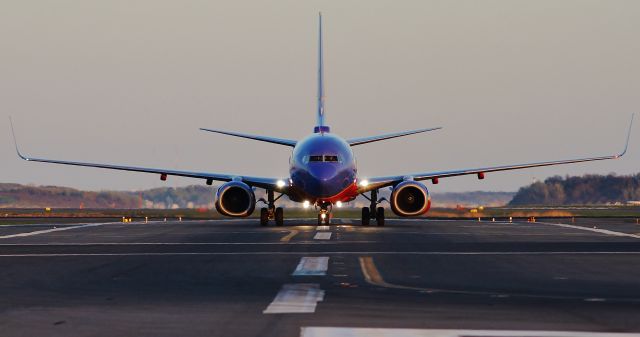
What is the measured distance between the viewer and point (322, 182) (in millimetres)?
50094

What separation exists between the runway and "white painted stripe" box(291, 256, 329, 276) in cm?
4

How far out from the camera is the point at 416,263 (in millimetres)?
24344

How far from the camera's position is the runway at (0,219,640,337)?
40.5ft

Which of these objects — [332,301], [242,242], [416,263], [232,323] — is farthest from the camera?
[242,242]

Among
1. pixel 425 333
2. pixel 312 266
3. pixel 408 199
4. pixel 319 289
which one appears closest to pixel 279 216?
pixel 408 199

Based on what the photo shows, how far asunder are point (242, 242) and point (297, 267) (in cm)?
1245

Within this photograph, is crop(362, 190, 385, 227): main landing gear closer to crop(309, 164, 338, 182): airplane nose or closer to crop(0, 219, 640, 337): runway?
crop(309, 164, 338, 182): airplane nose

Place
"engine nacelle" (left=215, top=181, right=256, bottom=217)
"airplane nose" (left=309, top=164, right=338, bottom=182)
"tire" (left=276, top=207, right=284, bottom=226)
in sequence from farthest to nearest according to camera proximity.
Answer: "tire" (left=276, top=207, right=284, bottom=226)
"engine nacelle" (left=215, top=181, right=256, bottom=217)
"airplane nose" (left=309, top=164, right=338, bottom=182)

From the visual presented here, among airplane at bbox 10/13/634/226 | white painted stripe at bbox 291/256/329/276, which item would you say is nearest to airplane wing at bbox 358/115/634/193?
airplane at bbox 10/13/634/226

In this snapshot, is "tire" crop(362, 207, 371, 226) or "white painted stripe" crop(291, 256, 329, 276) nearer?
"white painted stripe" crop(291, 256, 329, 276)

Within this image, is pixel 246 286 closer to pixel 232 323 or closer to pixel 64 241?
pixel 232 323

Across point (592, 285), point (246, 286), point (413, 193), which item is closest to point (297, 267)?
point (246, 286)

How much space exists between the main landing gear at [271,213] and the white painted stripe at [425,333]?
42633 millimetres

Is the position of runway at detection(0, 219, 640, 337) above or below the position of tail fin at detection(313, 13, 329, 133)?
below
